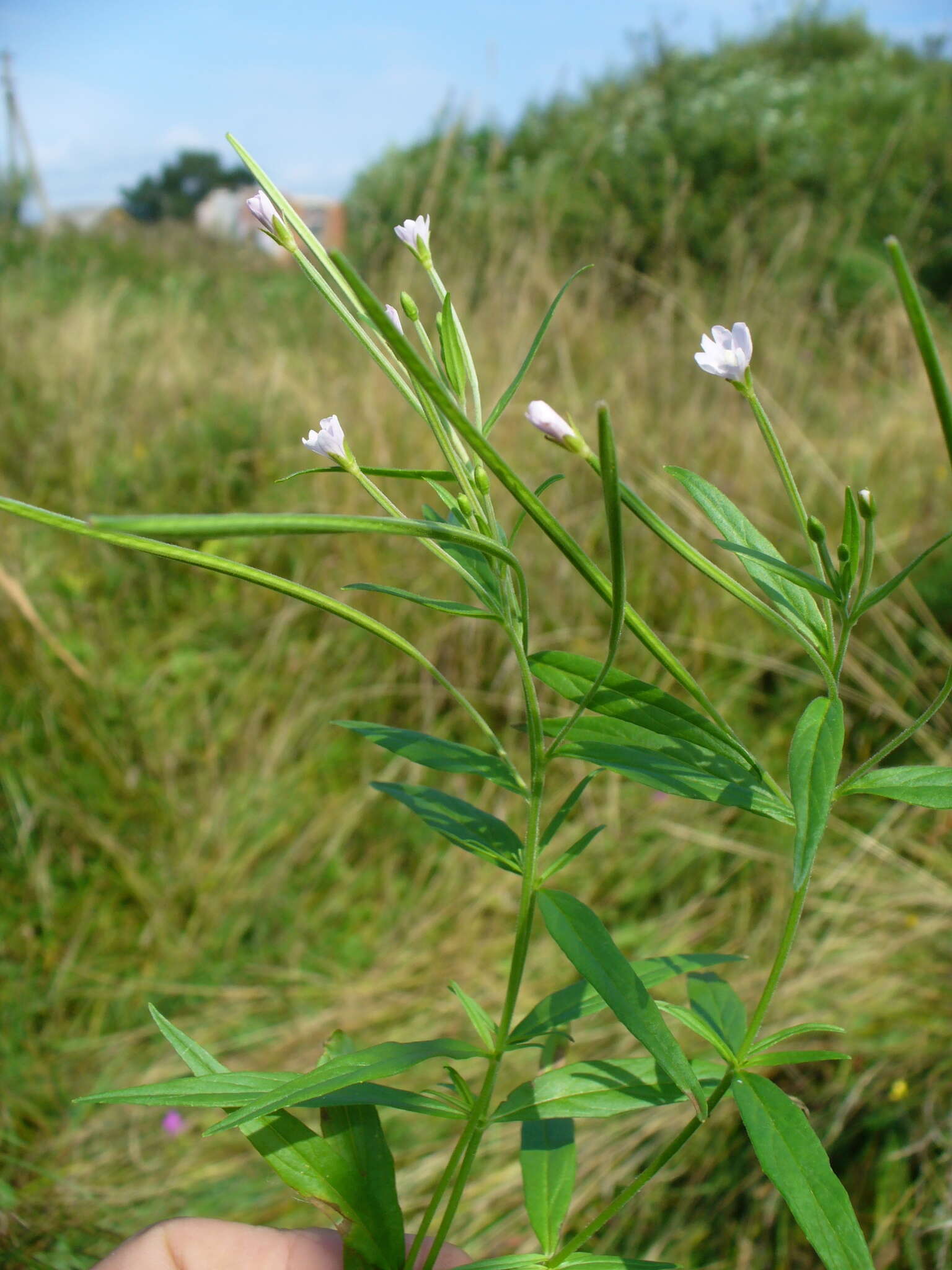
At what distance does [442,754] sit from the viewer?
0.49 m

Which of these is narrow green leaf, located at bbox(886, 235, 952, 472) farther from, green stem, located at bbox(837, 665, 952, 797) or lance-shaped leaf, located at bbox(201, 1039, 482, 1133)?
lance-shaped leaf, located at bbox(201, 1039, 482, 1133)

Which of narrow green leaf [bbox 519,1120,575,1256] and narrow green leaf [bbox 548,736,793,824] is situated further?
narrow green leaf [bbox 519,1120,575,1256]

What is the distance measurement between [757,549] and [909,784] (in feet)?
0.42

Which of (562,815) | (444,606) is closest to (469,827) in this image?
(562,815)

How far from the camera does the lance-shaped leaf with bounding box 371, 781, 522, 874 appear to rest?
518 millimetres

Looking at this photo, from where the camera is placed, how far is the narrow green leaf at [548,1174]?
0.54 metres

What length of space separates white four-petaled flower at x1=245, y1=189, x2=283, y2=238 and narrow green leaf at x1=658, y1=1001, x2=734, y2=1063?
42 cm

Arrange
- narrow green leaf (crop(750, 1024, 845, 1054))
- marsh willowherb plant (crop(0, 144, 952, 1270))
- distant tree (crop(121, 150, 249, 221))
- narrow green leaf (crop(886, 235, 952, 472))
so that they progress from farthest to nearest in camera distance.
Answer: distant tree (crop(121, 150, 249, 221)) < narrow green leaf (crop(750, 1024, 845, 1054)) < marsh willowherb plant (crop(0, 144, 952, 1270)) < narrow green leaf (crop(886, 235, 952, 472))

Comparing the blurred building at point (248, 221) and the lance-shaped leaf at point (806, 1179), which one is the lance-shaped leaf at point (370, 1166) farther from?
the blurred building at point (248, 221)

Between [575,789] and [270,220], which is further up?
[270,220]

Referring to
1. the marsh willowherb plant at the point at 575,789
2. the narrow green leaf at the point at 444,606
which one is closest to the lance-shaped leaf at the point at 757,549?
the marsh willowherb plant at the point at 575,789

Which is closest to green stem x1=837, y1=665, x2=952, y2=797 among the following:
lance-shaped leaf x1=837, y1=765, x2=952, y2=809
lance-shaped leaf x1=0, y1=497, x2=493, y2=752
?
lance-shaped leaf x1=837, y1=765, x2=952, y2=809

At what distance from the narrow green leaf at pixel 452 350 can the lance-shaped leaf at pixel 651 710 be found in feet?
0.47

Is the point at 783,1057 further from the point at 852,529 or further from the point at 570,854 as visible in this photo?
the point at 852,529
